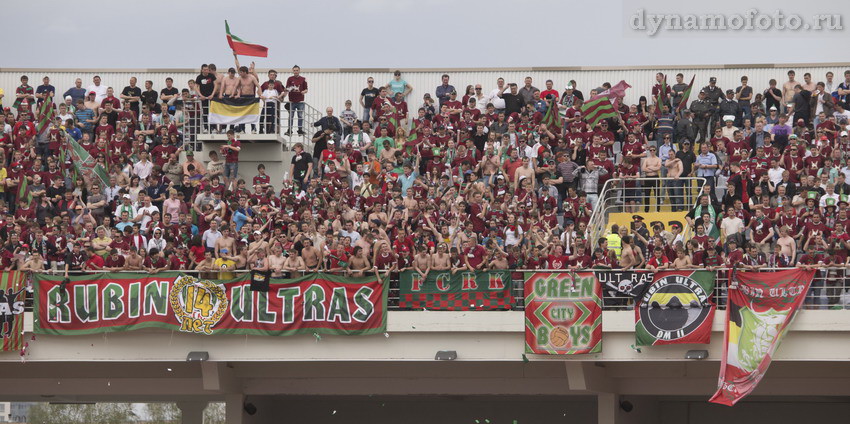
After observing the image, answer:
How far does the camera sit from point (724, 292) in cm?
2145

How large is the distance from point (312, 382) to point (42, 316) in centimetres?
514

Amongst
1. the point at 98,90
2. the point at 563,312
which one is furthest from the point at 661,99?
the point at 98,90

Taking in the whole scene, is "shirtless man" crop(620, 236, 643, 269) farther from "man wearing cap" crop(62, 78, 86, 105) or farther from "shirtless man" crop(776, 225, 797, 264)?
"man wearing cap" crop(62, 78, 86, 105)

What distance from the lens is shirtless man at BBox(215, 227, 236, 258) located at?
2317 cm

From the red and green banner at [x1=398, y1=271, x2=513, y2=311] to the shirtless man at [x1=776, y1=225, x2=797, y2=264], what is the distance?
4583 mm

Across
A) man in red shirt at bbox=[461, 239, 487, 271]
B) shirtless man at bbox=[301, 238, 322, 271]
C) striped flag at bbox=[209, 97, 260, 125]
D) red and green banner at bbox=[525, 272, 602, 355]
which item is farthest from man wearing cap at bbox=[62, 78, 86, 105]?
red and green banner at bbox=[525, 272, 602, 355]

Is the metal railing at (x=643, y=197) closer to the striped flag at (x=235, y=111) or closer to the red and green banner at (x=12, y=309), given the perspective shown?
the striped flag at (x=235, y=111)

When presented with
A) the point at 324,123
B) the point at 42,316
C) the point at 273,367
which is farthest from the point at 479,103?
the point at 42,316

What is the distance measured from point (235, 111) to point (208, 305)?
21.7 feet

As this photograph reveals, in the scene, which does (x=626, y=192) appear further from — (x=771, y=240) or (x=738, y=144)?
(x=771, y=240)

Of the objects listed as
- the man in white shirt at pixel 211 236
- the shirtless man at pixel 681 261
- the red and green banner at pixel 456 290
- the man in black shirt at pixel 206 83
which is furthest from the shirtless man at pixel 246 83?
the shirtless man at pixel 681 261

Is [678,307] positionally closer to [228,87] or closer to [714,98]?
[714,98]

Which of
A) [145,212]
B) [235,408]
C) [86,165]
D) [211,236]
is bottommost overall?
[235,408]

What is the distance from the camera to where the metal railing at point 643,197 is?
83.0 ft
